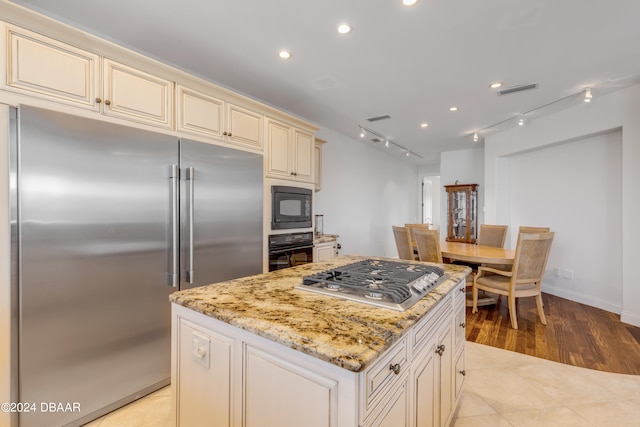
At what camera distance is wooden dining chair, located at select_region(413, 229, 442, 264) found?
11.1 ft

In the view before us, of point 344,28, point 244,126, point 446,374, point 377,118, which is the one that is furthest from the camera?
point 377,118

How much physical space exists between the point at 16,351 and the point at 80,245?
1.88 ft

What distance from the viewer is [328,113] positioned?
402 cm

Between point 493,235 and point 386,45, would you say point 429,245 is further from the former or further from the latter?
point 386,45

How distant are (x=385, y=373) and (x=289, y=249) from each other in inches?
85.5

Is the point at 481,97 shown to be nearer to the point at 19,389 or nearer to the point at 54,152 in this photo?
the point at 54,152

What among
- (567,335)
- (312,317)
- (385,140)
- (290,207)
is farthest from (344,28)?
(567,335)

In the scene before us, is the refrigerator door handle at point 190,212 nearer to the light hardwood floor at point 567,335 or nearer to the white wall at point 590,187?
the light hardwood floor at point 567,335

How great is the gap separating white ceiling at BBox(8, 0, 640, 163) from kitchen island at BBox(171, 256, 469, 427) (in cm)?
186

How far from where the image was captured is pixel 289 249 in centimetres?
296

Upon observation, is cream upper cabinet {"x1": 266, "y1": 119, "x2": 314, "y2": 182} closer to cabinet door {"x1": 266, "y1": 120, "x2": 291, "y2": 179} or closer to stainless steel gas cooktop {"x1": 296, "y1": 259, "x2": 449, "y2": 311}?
cabinet door {"x1": 266, "y1": 120, "x2": 291, "y2": 179}

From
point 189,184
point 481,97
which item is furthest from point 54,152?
point 481,97

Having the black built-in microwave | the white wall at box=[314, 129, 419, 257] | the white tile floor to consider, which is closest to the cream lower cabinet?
the white tile floor

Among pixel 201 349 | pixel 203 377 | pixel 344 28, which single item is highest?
pixel 344 28
